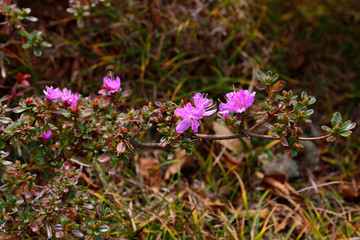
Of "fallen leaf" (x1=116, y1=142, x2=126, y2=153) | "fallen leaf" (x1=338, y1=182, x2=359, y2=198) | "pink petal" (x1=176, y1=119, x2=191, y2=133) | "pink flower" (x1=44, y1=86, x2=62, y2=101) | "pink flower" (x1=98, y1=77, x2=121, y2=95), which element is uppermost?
"pink flower" (x1=44, y1=86, x2=62, y2=101)

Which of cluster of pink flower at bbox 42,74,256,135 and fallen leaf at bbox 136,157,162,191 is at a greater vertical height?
cluster of pink flower at bbox 42,74,256,135

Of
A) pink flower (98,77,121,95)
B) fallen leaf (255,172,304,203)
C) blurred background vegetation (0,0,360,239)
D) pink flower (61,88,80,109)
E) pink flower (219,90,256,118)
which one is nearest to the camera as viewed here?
pink flower (219,90,256,118)

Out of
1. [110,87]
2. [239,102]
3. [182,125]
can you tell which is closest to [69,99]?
[110,87]

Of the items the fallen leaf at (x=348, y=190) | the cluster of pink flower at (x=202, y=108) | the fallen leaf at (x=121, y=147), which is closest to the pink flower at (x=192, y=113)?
the cluster of pink flower at (x=202, y=108)

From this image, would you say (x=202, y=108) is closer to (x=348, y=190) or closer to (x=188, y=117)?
(x=188, y=117)

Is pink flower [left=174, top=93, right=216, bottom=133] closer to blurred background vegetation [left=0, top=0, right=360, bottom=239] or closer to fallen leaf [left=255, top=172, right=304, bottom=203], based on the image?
blurred background vegetation [left=0, top=0, right=360, bottom=239]

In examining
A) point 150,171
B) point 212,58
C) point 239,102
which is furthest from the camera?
point 212,58

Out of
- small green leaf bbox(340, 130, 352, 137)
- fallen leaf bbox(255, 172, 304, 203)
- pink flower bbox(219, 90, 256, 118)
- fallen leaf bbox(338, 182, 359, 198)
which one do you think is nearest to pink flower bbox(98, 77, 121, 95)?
pink flower bbox(219, 90, 256, 118)

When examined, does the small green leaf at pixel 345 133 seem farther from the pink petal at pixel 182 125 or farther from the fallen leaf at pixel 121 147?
the fallen leaf at pixel 121 147
